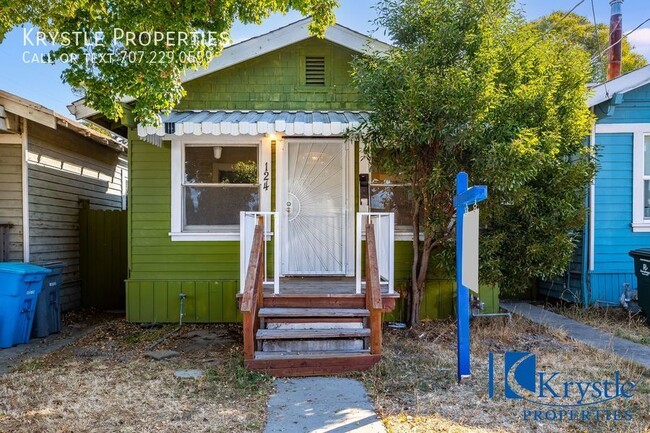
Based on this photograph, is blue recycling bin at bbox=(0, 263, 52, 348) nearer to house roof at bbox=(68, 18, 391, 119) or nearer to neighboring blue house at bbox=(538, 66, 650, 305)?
house roof at bbox=(68, 18, 391, 119)

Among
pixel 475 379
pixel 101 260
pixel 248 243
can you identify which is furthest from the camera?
pixel 101 260

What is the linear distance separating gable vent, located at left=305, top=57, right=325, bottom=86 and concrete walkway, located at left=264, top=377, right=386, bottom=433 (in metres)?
4.38

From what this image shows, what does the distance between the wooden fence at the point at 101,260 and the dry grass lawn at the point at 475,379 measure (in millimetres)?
5150

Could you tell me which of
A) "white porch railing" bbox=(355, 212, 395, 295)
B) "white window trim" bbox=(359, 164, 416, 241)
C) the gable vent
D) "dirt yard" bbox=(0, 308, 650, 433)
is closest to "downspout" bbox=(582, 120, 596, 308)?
"dirt yard" bbox=(0, 308, 650, 433)

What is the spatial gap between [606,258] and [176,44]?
24.1ft

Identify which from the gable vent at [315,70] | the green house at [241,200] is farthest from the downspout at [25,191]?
the gable vent at [315,70]

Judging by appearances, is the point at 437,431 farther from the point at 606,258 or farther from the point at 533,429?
the point at 606,258

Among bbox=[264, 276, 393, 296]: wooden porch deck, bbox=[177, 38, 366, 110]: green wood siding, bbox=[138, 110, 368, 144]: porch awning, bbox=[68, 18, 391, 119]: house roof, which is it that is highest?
bbox=[68, 18, 391, 119]: house roof

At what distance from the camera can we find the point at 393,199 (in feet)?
23.0

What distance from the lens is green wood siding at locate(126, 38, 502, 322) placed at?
6859mm

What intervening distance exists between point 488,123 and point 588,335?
309 cm

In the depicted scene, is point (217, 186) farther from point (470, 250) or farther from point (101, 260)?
point (470, 250)

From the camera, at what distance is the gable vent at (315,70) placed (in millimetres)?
7090

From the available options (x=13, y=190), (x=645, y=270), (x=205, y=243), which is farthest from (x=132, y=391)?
(x=645, y=270)
